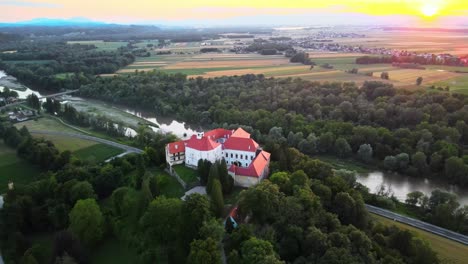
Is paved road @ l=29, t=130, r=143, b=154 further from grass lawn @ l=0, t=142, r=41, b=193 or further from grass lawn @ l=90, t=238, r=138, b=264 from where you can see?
grass lawn @ l=90, t=238, r=138, b=264

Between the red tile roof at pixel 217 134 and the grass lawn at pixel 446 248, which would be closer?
the grass lawn at pixel 446 248

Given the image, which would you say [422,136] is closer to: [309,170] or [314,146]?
[314,146]

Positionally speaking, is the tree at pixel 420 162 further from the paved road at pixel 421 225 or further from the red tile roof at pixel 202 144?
the red tile roof at pixel 202 144

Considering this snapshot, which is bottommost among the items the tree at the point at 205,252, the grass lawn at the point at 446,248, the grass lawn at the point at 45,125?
the grass lawn at the point at 45,125

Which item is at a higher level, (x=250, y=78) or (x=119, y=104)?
(x=250, y=78)

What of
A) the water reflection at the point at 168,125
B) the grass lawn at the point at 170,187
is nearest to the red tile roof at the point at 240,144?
the grass lawn at the point at 170,187

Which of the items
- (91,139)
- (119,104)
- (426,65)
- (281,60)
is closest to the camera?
(91,139)

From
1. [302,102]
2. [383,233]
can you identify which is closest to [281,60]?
[302,102]
